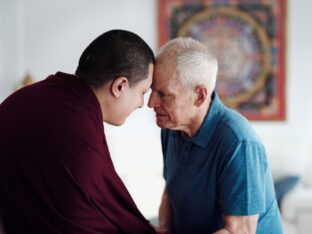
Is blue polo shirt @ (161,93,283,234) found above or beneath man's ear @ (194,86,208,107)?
beneath

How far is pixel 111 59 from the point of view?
1.31 m

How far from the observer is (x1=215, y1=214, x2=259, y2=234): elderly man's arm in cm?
140

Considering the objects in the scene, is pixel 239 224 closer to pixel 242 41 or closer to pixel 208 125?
pixel 208 125

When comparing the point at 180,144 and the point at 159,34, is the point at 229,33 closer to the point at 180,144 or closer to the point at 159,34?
the point at 159,34

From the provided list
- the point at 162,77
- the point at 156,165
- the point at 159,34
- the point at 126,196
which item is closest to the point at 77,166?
the point at 126,196

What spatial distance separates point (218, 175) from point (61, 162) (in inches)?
22.1

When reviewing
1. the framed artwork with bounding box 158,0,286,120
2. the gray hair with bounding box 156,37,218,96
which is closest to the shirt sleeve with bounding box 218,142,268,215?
the gray hair with bounding box 156,37,218,96

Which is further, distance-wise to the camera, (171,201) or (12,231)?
(171,201)

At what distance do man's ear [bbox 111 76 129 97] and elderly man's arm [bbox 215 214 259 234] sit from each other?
0.51 metres

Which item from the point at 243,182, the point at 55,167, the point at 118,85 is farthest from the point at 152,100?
the point at 55,167

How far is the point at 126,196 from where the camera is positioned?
1276 mm

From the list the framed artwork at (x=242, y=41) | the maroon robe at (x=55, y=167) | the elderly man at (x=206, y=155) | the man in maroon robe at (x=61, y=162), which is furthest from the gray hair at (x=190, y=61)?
the framed artwork at (x=242, y=41)

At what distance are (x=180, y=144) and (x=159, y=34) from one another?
3.10 meters

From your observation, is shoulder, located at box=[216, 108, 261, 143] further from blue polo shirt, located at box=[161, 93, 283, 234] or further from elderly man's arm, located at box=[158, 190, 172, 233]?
elderly man's arm, located at box=[158, 190, 172, 233]
